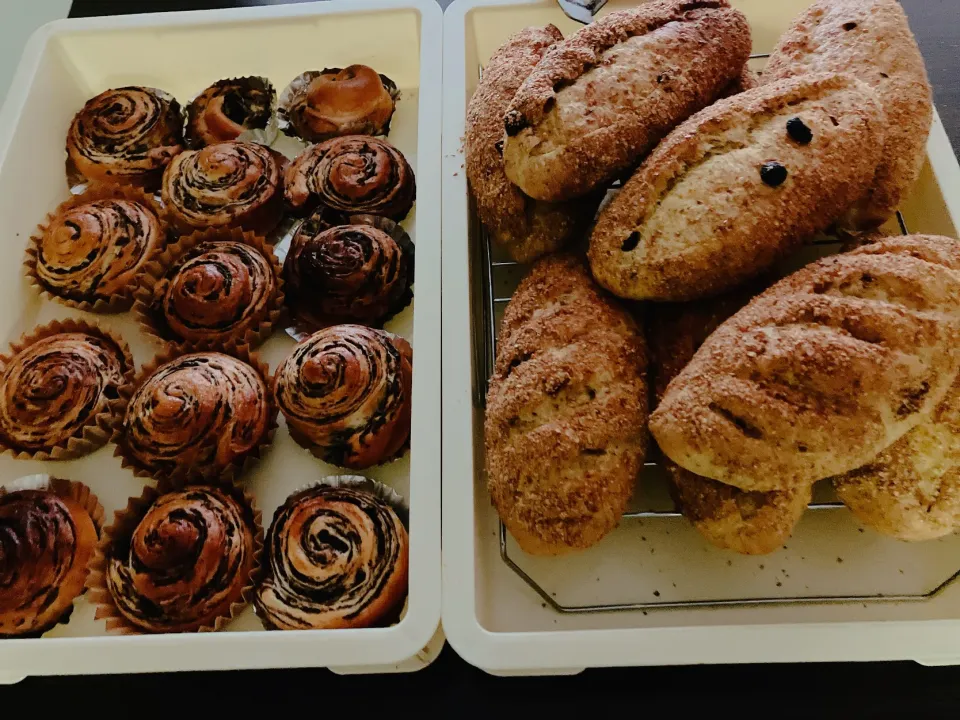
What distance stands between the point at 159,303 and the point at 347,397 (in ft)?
1.58

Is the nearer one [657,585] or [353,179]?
Result: [657,585]

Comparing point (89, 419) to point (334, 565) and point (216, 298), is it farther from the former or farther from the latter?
point (334, 565)

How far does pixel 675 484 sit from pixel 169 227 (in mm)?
1161

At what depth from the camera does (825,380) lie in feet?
2.62

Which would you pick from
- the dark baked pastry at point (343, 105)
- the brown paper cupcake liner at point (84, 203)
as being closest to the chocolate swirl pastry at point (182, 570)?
the brown paper cupcake liner at point (84, 203)

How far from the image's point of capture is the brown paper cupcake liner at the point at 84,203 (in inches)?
54.3

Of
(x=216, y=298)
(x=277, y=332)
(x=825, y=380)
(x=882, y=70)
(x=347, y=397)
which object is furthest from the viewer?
(x=277, y=332)

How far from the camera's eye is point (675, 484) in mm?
985

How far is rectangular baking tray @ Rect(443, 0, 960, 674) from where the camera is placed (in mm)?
880

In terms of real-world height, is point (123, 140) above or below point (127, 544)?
above

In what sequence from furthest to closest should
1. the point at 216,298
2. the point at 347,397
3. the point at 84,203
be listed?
the point at 84,203 → the point at 216,298 → the point at 347,397

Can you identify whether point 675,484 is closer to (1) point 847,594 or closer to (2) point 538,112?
(1) point 847,594

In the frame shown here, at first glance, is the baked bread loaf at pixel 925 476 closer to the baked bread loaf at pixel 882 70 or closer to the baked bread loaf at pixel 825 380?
the baked bread loaf at pixel 825 380

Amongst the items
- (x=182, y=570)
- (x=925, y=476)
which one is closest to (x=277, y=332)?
(x=182, y=570)
